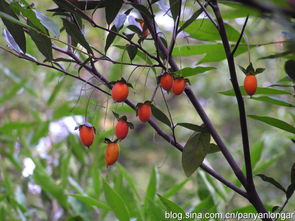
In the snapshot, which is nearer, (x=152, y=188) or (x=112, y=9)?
A: (x=112, y=9)

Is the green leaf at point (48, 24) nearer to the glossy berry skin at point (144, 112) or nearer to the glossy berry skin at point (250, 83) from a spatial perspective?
the glossy berry skin at point (144, 112)

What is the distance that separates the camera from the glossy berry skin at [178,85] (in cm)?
60

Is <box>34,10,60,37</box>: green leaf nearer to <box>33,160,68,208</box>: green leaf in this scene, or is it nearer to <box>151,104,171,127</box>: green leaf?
<box>151,104,171,127</box>: green leaf

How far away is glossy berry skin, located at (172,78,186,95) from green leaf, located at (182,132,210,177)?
9 centimetres

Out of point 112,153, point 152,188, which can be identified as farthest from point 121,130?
point 152,188

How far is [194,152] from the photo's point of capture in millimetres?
645

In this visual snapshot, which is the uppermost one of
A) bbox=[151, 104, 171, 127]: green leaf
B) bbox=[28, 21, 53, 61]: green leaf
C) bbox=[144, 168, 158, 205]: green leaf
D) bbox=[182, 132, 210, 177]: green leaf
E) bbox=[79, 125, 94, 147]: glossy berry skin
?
bbox=[28, 21, 53, 61]: green leaf

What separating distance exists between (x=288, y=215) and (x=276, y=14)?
531 millimetres

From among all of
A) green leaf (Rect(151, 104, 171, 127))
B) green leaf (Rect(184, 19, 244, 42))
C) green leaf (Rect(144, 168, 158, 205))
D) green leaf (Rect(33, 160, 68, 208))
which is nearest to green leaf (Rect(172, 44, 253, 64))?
green leaf (Rect(184, 19, 244, 42))

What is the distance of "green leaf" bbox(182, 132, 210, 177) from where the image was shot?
0.64 metres

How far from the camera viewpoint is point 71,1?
610mm

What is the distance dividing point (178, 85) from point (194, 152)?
0.36 feet

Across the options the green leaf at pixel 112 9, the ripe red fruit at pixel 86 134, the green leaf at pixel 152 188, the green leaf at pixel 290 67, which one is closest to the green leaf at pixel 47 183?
the green leaf at pixel 152 188

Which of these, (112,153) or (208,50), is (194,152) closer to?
(112,153)
